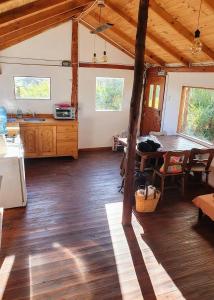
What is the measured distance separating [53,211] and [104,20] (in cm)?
393

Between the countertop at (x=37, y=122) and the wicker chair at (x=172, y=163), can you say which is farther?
the countertop at (x=37, y=122)

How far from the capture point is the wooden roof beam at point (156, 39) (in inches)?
167

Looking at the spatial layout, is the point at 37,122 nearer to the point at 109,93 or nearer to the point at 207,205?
the point at 109,93

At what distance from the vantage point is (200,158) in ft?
15.0

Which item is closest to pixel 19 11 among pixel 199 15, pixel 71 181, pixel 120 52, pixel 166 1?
pixel 166 1

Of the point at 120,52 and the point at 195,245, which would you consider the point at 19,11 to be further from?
the point at 120,52

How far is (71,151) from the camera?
5.88 m

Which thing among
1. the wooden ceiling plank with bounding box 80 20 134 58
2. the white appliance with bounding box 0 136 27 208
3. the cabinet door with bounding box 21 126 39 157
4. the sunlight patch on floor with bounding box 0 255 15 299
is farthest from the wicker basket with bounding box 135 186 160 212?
the wooden ceiling plank with bounding box 80 20 134 58

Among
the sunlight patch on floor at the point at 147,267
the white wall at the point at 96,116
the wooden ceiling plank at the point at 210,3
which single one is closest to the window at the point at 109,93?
the white wall at the point at 96,116

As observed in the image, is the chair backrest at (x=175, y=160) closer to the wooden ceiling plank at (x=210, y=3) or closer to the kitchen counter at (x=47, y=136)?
the wooden ceiling plank at (x=210, y=3)

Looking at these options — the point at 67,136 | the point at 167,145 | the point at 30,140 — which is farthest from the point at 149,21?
the point at 30,140

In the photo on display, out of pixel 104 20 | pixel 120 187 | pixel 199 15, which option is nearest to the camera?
pixel 199 15

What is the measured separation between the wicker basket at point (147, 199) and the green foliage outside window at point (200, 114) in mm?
1978

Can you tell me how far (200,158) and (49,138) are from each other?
10.7ft
